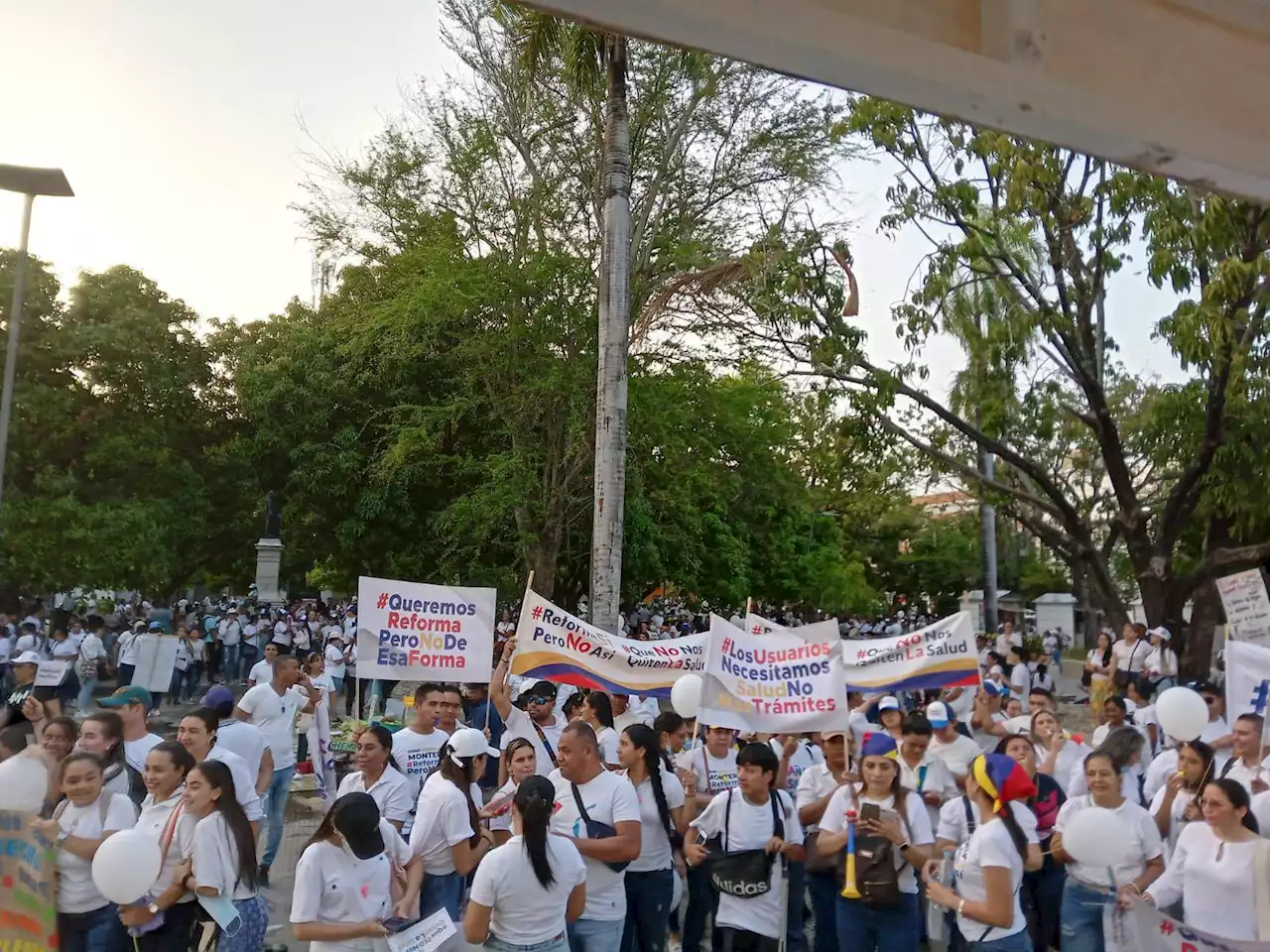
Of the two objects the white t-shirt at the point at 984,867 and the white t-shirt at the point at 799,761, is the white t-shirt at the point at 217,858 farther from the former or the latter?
the white t-shirt at the point at 799,761

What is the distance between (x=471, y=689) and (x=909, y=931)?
8483 millimetres

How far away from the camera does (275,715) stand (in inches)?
326

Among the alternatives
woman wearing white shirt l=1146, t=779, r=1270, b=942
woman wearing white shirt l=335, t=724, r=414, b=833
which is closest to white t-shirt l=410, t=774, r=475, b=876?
woman wearing white shirt l=335, t=724, r=414, b=833

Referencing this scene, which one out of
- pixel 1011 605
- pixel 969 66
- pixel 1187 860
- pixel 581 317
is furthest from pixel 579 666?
pixel 1011 605

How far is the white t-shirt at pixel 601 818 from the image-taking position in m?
5.11

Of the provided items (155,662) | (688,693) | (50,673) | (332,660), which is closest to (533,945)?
(688,693)

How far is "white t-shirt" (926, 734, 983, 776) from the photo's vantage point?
23.1 ft

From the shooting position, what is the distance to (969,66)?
288 cm

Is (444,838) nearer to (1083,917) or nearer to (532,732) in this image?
(532,732)

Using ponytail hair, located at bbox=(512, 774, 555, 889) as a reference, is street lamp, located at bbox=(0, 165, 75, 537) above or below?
above

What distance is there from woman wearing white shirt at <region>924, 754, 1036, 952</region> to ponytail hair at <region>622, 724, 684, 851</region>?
147 centimetres

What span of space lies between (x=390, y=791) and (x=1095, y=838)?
11.5 feet

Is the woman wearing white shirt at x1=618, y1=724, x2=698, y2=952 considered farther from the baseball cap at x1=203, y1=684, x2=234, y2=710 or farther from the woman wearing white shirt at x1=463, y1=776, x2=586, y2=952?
the baseball cap at x1=203, y1=684, x2=234, y2=710

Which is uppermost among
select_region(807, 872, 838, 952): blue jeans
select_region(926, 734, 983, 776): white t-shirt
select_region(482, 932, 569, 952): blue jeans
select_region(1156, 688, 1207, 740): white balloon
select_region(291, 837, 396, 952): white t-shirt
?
select_region(1156, 688, 1207, 740): white balloon
